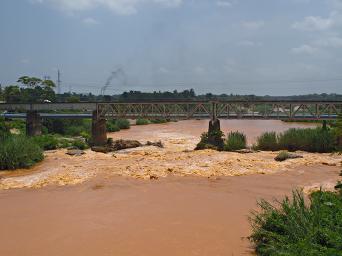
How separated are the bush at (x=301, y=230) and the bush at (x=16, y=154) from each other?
1698 cm

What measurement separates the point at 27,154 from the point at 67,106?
16407mm

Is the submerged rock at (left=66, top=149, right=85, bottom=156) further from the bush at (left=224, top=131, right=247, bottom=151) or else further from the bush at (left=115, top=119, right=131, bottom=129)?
the bush at (left=115, top=119, right=131, bottom=129)

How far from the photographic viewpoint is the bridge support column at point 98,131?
3531 centimetres

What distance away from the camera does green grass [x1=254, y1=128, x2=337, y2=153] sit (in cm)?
2972

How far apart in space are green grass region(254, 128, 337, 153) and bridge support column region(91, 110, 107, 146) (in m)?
13.1

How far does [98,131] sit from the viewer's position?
35.9 m

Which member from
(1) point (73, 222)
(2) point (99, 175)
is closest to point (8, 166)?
(2) point (99, 175)

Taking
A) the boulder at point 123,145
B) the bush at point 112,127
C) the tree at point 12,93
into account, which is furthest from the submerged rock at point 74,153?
the tree at point 12,93

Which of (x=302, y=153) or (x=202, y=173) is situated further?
(x=302, y=153)

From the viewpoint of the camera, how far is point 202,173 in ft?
74.5

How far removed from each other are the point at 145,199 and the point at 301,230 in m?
9.21

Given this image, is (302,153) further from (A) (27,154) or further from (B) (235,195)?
(A) (27,154)

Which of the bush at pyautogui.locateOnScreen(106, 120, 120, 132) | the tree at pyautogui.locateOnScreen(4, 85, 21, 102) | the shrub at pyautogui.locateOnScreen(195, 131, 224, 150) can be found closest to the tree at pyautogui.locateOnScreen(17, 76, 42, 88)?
the tree at pyautogui.locateOnScreen(4, 85, 21, 102)

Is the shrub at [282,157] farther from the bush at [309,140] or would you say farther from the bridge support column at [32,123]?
the bridge support column at [32,123]
